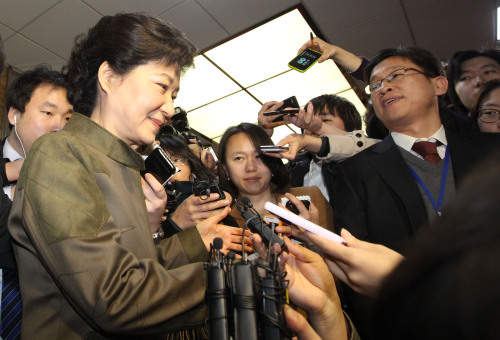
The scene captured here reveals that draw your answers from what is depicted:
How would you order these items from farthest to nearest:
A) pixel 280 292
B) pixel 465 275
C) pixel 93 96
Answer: pixel 93 96
pixel 280 292
pixel 465 275

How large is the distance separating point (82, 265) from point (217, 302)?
0.91ft

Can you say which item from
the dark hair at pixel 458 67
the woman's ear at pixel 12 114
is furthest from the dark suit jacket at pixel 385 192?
the woman's ear at pixel 12 114

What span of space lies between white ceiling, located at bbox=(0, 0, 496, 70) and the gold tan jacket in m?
2.36

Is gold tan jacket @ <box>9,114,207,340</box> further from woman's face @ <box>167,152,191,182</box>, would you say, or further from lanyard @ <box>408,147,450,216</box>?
woman's face @ <box>167,152,191,182</box>

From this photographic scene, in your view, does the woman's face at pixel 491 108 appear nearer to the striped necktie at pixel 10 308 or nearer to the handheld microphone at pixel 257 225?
the handheld microphone at pixel 257 225

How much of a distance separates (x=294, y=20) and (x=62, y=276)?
9.61ft

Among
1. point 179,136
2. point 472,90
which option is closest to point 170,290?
point 179,136

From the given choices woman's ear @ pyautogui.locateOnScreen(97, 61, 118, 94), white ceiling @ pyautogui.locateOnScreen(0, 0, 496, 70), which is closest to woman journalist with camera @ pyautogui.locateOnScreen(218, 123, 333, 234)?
woman's ear @ pyautogui.locateOnScreen(97, 61, 118, 94)

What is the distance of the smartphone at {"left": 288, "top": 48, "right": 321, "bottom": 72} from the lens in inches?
88.1

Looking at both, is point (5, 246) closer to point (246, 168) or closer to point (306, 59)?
point (246, 168)

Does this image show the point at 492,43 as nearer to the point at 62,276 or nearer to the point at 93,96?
the point at 93,96

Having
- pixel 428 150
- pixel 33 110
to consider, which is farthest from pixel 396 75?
pixel 33 110

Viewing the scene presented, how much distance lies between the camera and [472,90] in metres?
2.13

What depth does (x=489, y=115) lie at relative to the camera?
5.83 ft
